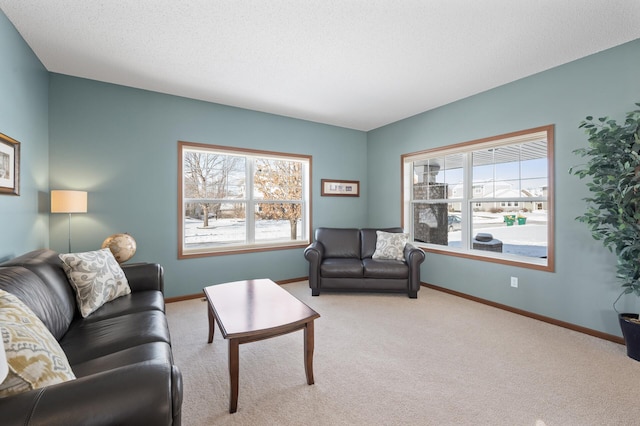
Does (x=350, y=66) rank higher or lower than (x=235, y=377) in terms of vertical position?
higher

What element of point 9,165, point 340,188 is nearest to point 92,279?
point 9,165

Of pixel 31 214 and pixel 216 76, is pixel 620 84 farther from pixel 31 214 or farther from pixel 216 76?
pixel 31 214

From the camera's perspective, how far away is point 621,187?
2.31m

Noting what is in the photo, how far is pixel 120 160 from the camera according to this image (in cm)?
335

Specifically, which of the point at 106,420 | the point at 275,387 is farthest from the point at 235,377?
the point at 106,420

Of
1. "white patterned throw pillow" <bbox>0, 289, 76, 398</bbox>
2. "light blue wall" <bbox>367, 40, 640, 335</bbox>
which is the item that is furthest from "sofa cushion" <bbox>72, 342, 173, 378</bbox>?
"light blue wall" <bbox>367, 40, 640, 335</bbox>

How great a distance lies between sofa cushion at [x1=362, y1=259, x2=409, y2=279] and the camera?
3732 mm

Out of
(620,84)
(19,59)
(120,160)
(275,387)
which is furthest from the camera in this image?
(120,160)

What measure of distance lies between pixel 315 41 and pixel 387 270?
9.04ft

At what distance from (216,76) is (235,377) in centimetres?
295

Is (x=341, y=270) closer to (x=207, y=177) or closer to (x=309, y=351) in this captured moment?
(x=309, y=351)

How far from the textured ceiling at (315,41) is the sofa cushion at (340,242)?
2.05 m

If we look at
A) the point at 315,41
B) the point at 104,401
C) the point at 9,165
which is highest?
the point at 315,41

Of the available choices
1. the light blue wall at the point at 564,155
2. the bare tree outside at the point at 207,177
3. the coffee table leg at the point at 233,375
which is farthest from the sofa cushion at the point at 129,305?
the light blue wall at the point at 564,155
